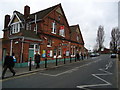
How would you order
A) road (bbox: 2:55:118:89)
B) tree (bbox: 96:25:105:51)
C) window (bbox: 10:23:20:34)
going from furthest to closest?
tree (bbox: 96:25:105:51)
window (bbox: 10:23:20:34)
road (bbox: 2:55:118:89)

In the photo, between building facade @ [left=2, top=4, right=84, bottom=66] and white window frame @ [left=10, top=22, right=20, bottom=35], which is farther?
white window frame @ [left=10, top=22, right=20, bottom=35]

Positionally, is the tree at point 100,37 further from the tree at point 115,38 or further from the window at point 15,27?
the window at point 15,27

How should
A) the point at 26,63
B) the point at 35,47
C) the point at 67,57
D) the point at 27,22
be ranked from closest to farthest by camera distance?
the point at 26,63 < the point at 35,47 < the point at 27,22 < the point at 67,57

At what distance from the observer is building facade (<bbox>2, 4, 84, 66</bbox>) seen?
45.8 feet

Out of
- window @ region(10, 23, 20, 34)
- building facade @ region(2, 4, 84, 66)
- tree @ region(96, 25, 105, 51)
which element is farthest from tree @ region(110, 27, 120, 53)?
window @ region(10, 23, 20, 34)

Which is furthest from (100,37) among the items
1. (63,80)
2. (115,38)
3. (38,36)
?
(63,80)

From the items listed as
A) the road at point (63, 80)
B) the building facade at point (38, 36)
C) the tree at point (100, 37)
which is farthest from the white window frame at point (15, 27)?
the tree at point (100, 37)

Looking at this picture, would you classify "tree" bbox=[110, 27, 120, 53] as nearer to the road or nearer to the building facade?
the building facade

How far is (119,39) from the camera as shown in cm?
6069

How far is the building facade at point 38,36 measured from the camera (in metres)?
14.0

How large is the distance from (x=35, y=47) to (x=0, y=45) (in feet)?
19.5

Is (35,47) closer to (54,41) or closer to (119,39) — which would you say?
(54,41)

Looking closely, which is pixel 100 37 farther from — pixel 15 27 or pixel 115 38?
pixel 15 27

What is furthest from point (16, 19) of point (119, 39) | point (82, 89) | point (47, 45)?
point (119, 39)
